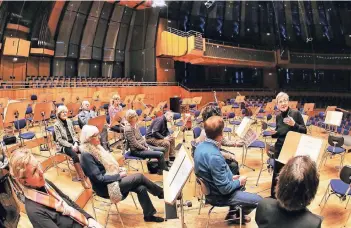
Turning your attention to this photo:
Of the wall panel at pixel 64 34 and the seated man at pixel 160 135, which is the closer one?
the seated man at pixel 160 135

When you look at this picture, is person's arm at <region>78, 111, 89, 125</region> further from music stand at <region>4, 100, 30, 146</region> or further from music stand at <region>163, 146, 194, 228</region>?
music stand at <region>163, 146, 194, 228</region>

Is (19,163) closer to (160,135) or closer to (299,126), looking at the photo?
(299,126)

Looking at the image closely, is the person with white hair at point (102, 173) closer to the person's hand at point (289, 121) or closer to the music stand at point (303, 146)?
the music stand at point (303, 146)

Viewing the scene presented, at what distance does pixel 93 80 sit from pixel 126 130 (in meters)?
10.8

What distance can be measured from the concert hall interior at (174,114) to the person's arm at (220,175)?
12mm

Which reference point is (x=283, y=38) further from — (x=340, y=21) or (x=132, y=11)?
(x=132, y=11)

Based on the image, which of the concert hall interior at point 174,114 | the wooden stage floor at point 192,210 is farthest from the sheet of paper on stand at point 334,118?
the wooden stage floor at point 192,210

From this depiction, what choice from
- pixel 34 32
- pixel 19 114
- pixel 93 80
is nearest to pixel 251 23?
pixel 93 80

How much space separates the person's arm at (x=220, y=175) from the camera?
111 inches

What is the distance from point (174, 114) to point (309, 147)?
5100mm

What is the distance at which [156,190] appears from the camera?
3.66 metres

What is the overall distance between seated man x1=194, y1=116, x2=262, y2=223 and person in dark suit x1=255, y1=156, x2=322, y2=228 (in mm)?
1095

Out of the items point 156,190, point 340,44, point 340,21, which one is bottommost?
point 156,190

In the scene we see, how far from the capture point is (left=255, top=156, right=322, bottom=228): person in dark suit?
1.67 metres
